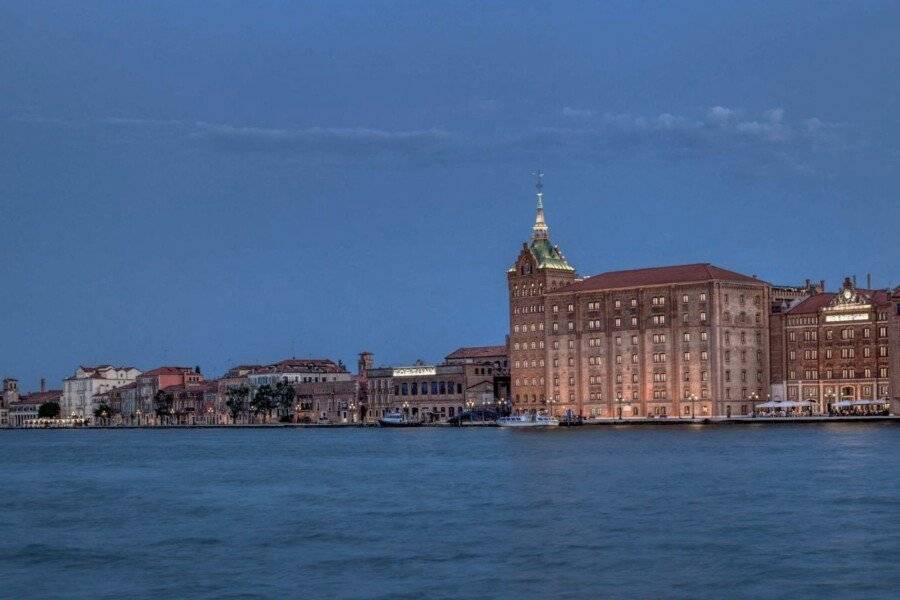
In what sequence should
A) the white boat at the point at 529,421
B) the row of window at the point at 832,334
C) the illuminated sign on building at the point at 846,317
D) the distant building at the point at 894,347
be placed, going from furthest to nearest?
the white boat at the point at 529,421, the illuminated sign on building at the point at 846,317, the row of window at the point at 832,334, the distant building at the point at 894,347

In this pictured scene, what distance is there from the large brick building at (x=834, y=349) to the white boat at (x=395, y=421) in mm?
49841

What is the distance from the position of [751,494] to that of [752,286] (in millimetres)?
95881

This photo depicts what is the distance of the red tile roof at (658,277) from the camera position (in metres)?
152

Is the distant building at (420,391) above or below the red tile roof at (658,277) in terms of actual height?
below

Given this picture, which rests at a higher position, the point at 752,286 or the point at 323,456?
the point at 752,286

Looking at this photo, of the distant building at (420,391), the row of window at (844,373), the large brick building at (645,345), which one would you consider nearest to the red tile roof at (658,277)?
the large brick building at (645,345)

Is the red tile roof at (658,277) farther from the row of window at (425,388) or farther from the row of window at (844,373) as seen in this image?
the row of window at (425,388)

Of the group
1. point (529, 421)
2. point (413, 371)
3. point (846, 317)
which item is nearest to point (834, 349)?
point (846, 317)

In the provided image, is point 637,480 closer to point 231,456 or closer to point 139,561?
point 139,561

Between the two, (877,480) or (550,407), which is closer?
(877,480)

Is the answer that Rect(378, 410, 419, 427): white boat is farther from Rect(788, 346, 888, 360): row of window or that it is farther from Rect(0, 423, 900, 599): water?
Rect(0, 423, 900, 599): water

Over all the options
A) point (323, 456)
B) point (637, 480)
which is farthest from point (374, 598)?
point (323, 456)

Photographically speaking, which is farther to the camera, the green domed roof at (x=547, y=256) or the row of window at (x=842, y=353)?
the green domed roof at (x=547, y=256)

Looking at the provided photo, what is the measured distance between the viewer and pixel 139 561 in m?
42.8
